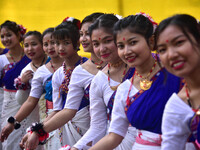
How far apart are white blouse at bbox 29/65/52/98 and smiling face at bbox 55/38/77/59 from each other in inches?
28.9

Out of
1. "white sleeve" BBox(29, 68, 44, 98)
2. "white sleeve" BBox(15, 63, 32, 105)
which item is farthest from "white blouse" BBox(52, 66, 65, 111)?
"white sleeve" BBox(15, 63, 32, 105)

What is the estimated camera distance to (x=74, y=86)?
2.85m

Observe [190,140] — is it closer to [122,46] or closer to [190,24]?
[190,24]

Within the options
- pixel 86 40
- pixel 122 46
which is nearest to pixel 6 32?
pixel 86 40

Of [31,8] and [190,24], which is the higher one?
[31,8]

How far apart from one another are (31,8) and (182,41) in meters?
5.73

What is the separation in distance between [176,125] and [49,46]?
2.53 metres

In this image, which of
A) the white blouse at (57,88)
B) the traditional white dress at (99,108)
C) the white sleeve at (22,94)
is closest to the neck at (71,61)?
the white blouse at (57,88)

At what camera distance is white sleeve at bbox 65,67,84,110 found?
2.82m

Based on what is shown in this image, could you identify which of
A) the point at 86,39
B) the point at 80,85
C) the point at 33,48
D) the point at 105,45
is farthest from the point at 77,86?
the point at 33,48

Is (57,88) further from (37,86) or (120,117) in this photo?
(120,117)

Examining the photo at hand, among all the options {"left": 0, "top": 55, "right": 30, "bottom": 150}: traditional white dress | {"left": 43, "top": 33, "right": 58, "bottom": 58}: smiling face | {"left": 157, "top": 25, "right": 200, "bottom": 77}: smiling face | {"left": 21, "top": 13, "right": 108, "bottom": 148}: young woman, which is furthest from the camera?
{"left": 0, "top": 55, "right": 30, "bottom": 150}: traditional white dress

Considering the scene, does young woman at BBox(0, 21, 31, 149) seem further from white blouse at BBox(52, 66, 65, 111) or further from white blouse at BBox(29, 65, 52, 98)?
white blouse at BBox(52, 66, 65, 111)

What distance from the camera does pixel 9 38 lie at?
496 cm
